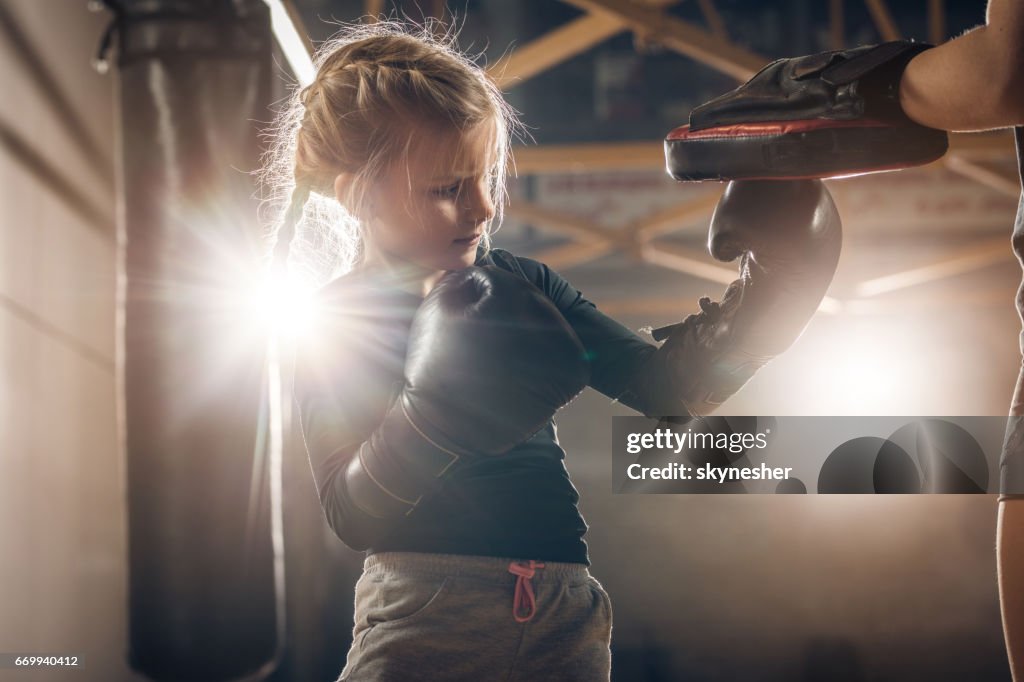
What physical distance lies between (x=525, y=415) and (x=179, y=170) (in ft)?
2.96

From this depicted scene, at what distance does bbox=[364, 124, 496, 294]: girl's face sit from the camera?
3.26 feet

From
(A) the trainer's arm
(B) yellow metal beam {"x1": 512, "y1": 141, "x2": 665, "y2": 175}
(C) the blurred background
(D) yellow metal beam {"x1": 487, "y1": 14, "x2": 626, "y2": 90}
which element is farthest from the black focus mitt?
(B) yellow metal beam {"x1": 512, "y1": 141, "x2": 665, "y2": 175}

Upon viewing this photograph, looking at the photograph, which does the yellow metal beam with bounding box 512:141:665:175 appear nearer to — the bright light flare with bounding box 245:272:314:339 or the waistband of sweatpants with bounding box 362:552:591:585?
the bright light flare with bounding box 245:272:314:339

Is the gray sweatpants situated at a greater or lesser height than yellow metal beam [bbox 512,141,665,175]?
lesser

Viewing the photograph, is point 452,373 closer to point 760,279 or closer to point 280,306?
point 760,279

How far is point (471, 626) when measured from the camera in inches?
37.3

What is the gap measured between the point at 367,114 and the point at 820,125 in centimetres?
47

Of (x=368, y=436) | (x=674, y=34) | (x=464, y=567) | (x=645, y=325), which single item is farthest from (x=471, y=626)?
(x=645, y=325)

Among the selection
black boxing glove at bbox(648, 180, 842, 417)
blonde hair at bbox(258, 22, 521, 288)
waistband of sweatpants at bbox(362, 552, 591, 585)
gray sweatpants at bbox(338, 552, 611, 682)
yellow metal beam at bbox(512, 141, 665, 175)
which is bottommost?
gray sweatpants at bbox(338, 552, 611, 682)

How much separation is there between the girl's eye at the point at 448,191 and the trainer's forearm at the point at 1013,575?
620 millimetres

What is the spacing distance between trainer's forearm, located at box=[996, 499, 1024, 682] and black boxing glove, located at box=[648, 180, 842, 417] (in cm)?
27

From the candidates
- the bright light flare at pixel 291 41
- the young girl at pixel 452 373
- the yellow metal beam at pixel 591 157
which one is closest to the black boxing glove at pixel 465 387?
the young girl at pixel 452 373

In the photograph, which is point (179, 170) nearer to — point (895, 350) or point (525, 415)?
point (525, 415)

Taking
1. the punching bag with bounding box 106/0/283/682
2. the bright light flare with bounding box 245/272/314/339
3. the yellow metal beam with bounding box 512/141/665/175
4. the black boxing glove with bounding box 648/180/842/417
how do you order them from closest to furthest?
the black boxing glove with bounding box 648/180/842/417 → the bright light flare with bounding box 245/272/314/339 → the punching bag with bounding box 106/0/283/682 → the yellow metal beam with bounding box 512/141/665/175
